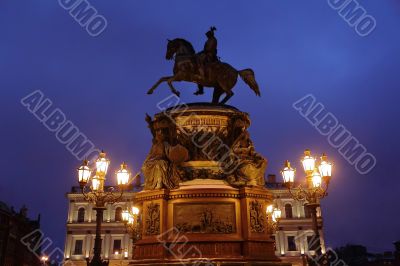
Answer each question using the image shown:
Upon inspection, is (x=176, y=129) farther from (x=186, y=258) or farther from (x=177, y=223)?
(x=186, y=258)

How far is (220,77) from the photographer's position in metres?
13.9

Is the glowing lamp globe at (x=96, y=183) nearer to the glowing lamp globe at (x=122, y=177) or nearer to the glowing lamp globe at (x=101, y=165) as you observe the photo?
the glowing lamp globe at (x=101, y=165)

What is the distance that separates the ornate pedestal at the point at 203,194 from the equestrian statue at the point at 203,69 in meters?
1.46

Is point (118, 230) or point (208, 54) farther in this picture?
point (118, 230)

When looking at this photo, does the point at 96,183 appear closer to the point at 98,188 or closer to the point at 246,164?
the point at 98,188

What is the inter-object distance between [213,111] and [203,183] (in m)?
2.50

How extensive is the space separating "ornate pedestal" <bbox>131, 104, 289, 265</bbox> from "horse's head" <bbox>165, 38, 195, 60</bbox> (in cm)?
233

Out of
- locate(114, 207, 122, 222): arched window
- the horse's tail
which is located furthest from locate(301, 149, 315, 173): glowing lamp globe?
locate(114, 207, 122, 222): arched window

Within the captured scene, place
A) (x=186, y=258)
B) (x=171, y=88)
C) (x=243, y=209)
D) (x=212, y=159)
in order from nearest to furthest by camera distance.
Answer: (x=186, y=258) < (x=243, y=209) < (x=212, y=159) < (x=171, y=88)

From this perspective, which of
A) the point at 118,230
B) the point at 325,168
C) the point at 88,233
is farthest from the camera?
the point at 118,230

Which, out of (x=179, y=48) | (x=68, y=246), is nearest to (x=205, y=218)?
(x=179, y=48)

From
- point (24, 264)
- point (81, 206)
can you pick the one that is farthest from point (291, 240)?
point (24, 264)

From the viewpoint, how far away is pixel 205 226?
10711 millimetres

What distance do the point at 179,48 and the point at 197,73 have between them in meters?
1.17
